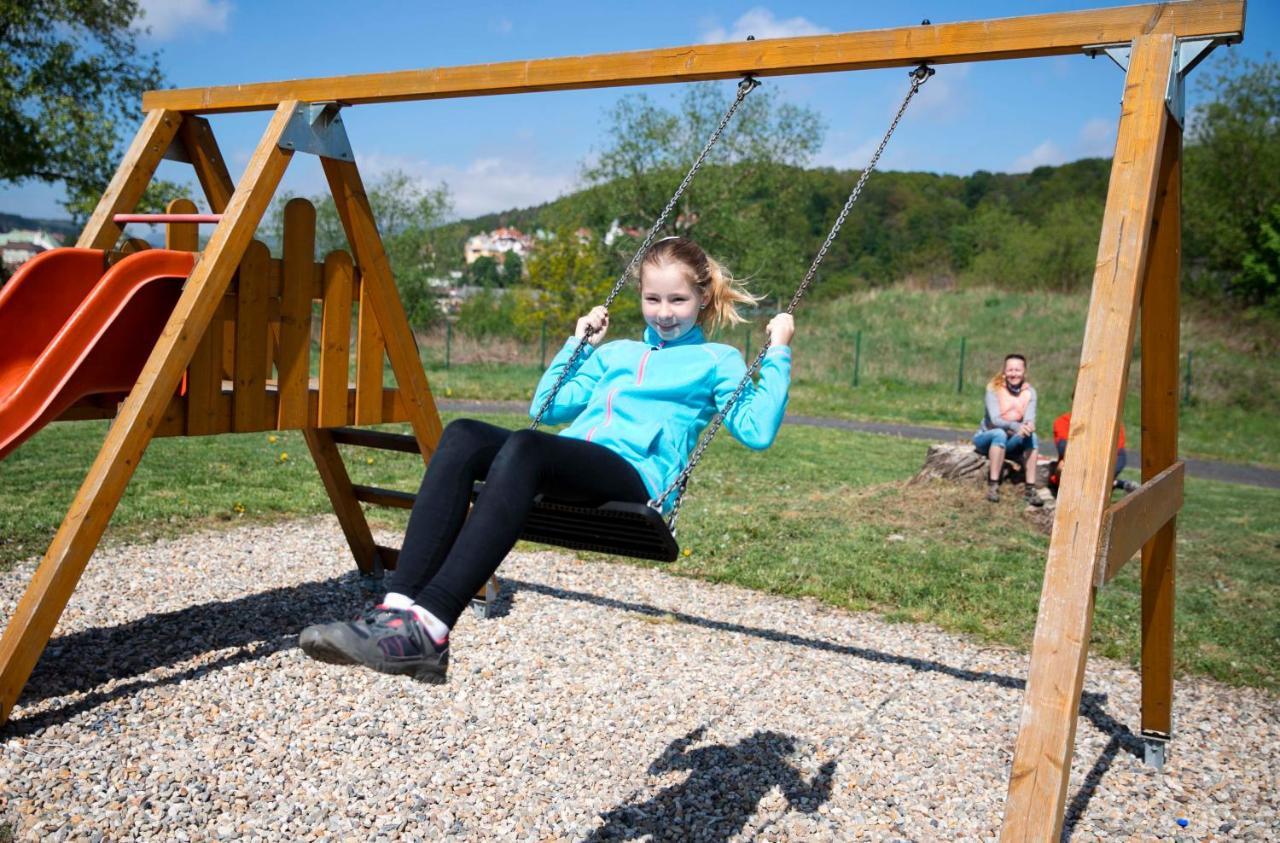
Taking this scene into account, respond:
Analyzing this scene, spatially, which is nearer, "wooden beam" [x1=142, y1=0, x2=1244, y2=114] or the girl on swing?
the girl on swing

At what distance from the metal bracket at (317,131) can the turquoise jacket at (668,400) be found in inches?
65.0

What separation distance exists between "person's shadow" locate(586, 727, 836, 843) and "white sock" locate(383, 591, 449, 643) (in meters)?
0.98

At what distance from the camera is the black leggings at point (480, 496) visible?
262 cm

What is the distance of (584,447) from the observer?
117 inches

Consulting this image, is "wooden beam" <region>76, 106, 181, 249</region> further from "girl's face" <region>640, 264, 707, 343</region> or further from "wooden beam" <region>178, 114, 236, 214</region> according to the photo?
"girl's face" <region>640, 264, 707, 343</region>

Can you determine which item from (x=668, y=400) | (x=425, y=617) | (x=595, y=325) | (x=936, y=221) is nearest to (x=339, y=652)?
(x=425, y=617)

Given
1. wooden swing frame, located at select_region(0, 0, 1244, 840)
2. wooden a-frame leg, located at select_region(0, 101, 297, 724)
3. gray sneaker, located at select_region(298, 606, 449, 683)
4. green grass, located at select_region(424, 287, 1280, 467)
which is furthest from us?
green grass, located at select_region(424, 287, 1280, 467)

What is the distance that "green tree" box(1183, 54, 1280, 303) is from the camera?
28.8 m

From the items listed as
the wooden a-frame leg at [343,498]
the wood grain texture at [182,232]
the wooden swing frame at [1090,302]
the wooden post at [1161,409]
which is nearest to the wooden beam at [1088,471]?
the wooden swing frame at [1090,302]

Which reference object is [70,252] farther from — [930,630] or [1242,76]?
[1242,76]

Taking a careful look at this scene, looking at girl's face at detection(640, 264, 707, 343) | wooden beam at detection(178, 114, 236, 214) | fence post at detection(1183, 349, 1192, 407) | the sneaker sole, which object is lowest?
fence post at detection(1183, 349, 1192, 407)

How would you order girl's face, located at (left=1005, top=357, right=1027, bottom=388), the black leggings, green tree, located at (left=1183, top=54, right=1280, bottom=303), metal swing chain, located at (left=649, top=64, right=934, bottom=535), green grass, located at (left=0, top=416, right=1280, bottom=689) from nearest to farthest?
the black leggings, metal swing chain, located at (left=649, top=64, right=934, bottom=535), green grass, located at (left=0, top=416, right=1280, bottom=689), girl's face, located at (left=1005, top=357, right=1027, bottom=388), green tree, located at (left=1183, top=54, right=1280, bottom=303)

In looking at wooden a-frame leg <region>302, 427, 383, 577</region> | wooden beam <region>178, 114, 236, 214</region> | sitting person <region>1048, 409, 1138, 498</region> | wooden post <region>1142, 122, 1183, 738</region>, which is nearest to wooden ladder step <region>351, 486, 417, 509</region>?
wooden a-frame leg <region>302, 427, 383, 577</region>

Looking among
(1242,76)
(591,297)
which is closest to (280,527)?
(591,297)
